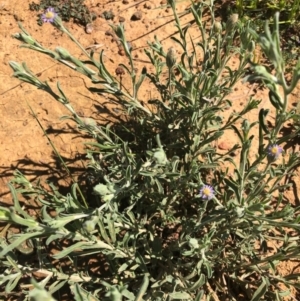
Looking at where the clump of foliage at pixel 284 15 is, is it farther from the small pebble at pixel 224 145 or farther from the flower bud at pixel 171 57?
the flower bud at pixel 171 57

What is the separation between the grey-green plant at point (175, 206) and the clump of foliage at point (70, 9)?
1.20 m

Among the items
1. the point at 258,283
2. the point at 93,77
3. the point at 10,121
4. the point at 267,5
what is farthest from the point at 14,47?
the point at 258,283

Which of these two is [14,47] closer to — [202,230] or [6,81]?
[6,81]

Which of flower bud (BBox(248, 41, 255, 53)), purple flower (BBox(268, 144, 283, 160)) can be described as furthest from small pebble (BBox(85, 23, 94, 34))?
purple flower (BBox(268, 144, 283, 160))

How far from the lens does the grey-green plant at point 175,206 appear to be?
6.54 feet

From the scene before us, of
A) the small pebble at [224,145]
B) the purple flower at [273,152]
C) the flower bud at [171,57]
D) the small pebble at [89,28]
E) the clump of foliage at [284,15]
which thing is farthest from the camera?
the small pebble at [89,28]

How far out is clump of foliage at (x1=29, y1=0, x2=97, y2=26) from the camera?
3654 millimetres

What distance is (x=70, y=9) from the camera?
367 centimetres

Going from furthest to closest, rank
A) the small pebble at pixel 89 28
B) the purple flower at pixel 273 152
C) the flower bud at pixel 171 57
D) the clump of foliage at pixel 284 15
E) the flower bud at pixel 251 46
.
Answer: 1. the small pebble at pixel 89 28
2. the clump of foliage at pixel 284 15
3. the flower bud at pixel 171 57
4. the flower bud at pixel 251 46
5. the purple flower at pixel 273 152

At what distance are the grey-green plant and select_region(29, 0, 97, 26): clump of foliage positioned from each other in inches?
47.1

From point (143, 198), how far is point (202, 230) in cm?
38

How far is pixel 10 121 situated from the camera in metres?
3.24

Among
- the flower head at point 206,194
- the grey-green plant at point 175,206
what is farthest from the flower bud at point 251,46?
the flower head at point 206,194

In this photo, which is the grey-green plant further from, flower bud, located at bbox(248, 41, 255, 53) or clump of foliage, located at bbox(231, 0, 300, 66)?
clump of foliage, located at bbox(231, 0, 300, 66)
